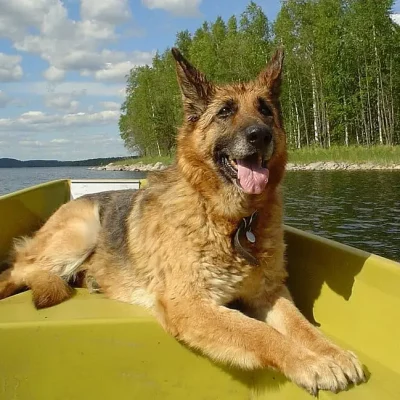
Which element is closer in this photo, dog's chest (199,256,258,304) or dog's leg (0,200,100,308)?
dog's chest (199,256,258,304)

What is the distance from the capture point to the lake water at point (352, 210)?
12.4 meters

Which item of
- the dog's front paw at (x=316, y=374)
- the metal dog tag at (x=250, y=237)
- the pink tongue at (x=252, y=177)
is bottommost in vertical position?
the dog's front paw at (x=316, y=374)

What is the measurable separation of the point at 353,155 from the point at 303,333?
35.2m

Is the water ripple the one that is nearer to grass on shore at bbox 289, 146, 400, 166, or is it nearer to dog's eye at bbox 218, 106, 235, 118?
grass on shore at bbox 289, 146, 400, 166

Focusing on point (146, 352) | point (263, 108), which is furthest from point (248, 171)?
point (146, 352)

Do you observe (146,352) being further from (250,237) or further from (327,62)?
(327,62)

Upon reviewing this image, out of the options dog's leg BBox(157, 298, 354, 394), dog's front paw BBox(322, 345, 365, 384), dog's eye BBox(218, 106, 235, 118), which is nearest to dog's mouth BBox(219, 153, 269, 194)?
dog's eye BBox(218, 106, 235, 118)

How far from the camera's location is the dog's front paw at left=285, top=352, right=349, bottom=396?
2709 mm

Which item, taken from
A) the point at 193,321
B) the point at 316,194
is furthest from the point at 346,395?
the point at 316,194

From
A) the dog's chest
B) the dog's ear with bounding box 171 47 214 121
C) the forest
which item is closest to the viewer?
the dog's chest

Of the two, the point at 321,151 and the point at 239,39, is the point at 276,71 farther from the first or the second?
the point at 239,39

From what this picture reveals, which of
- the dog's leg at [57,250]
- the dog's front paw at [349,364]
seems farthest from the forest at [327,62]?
the dog's front paw at [349,364]

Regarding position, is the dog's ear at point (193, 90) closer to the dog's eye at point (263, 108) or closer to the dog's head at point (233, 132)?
the dog's head at point (233, 132)

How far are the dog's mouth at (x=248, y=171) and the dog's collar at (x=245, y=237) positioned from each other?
25 centimetres
